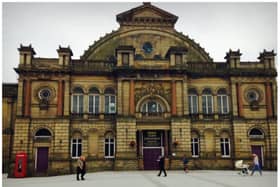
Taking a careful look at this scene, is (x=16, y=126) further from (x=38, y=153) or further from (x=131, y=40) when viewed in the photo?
(x=131, y=40)

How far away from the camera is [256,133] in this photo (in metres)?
30.9

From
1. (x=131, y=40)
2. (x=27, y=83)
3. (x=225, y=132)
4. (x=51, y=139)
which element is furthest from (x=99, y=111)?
(x=225, y=132)

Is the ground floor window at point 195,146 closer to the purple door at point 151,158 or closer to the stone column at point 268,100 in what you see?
the purple door at point 151,158

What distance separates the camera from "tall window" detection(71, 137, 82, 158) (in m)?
29.4

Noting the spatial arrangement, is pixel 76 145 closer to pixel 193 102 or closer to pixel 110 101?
pixel 110 101

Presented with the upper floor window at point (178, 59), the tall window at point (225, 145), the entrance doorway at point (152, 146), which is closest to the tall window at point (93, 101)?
the entrance doorway at point (152, 146)

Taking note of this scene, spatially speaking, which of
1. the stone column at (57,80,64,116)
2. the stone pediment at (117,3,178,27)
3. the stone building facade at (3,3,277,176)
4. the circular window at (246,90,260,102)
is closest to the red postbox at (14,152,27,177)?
the stone building facade at (3,3,277,176)

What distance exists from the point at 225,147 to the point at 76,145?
47.1ft

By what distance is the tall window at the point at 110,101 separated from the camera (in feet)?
101

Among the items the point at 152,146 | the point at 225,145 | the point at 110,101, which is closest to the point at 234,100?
the point at 225,145

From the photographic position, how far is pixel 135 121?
29.2m

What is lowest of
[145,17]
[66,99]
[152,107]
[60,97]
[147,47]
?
[152,107]

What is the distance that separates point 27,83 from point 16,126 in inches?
164

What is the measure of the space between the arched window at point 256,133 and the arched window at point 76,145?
54.1 feet
